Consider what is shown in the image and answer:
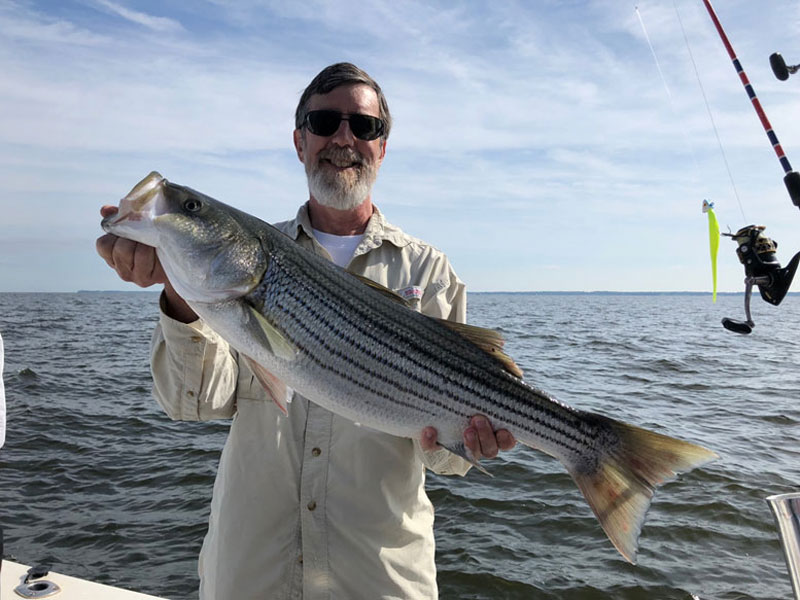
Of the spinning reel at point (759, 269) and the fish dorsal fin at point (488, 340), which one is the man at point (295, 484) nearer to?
the fish dorsal fin at point (488, 340)

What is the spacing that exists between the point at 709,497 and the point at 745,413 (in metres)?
6.56

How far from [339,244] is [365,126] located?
2.61ft

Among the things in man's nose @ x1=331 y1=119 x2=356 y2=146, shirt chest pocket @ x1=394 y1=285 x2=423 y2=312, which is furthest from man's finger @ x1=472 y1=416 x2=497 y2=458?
man's nose @ x1=331 y1=119 x2=356 y2=146

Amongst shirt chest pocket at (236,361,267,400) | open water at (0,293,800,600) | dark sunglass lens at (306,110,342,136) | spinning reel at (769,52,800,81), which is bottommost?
open water at (0,293,800,600)

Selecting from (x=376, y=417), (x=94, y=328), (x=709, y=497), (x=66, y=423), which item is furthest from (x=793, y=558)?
(x=94, y=328)

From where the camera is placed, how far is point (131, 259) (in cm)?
287

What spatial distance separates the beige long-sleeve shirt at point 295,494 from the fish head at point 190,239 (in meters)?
0.38

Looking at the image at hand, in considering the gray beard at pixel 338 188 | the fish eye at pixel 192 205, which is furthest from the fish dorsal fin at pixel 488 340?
the fish eye at pixel 192 205

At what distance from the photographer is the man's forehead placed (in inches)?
153

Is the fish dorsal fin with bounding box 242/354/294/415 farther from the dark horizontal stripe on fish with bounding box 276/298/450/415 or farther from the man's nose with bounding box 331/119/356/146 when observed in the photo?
the man's nose with bounding box 331/119/356/146

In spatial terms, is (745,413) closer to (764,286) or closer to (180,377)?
(764,286)

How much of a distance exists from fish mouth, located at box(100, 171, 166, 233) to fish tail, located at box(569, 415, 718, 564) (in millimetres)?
2426

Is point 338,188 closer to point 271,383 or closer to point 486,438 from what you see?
point 271,383

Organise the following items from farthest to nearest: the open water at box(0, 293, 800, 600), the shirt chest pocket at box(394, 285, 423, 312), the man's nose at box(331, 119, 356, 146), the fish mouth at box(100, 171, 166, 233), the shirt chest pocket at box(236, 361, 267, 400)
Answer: the open water at box(0, 293, 800, 600) < the man's nose at box(331, 119, 356, 146) < the shirt chest pocket at box(394, 285, 423, 312) < the shirt chest pocket at box(236, 361, 267, 400) < the fish mouth at box(100, 171, 166, 233)
